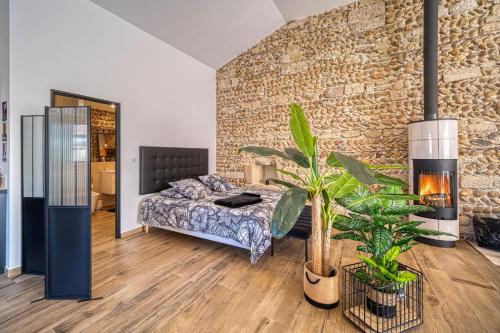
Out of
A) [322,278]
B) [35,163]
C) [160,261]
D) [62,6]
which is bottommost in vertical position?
[160,261]

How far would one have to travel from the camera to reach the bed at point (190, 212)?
251 centimetres

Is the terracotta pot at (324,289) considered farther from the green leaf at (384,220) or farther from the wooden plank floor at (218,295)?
the green leaf at (384,220)

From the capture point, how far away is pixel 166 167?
12.9 ft

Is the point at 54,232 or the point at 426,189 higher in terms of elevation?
the point at 426,189

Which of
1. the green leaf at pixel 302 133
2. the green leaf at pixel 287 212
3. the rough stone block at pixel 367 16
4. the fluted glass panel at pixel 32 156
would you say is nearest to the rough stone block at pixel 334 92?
the rough stone block at pixel 367 16

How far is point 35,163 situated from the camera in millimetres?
2307

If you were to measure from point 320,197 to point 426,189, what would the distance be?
7.57 feet

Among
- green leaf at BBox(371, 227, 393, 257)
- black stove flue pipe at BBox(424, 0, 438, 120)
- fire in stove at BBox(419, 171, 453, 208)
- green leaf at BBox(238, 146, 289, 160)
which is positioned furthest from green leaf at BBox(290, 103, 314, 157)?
black stove flue pipe at BBox(424, 0, 438, 120)

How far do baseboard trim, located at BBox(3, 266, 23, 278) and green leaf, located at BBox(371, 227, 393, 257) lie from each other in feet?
11.0

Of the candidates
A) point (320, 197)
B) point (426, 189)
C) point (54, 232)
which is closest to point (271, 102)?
point (426, 189)

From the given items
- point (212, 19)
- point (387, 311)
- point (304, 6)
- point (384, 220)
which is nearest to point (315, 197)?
point (384, 220)

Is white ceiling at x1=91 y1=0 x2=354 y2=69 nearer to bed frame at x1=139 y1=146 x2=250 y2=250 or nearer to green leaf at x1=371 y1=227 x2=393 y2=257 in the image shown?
bed frame at x1=139 y1=146 x2=250 y2=250

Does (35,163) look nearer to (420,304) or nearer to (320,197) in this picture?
(320,197)

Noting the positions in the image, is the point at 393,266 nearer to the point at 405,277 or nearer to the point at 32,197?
the point at 405,277
